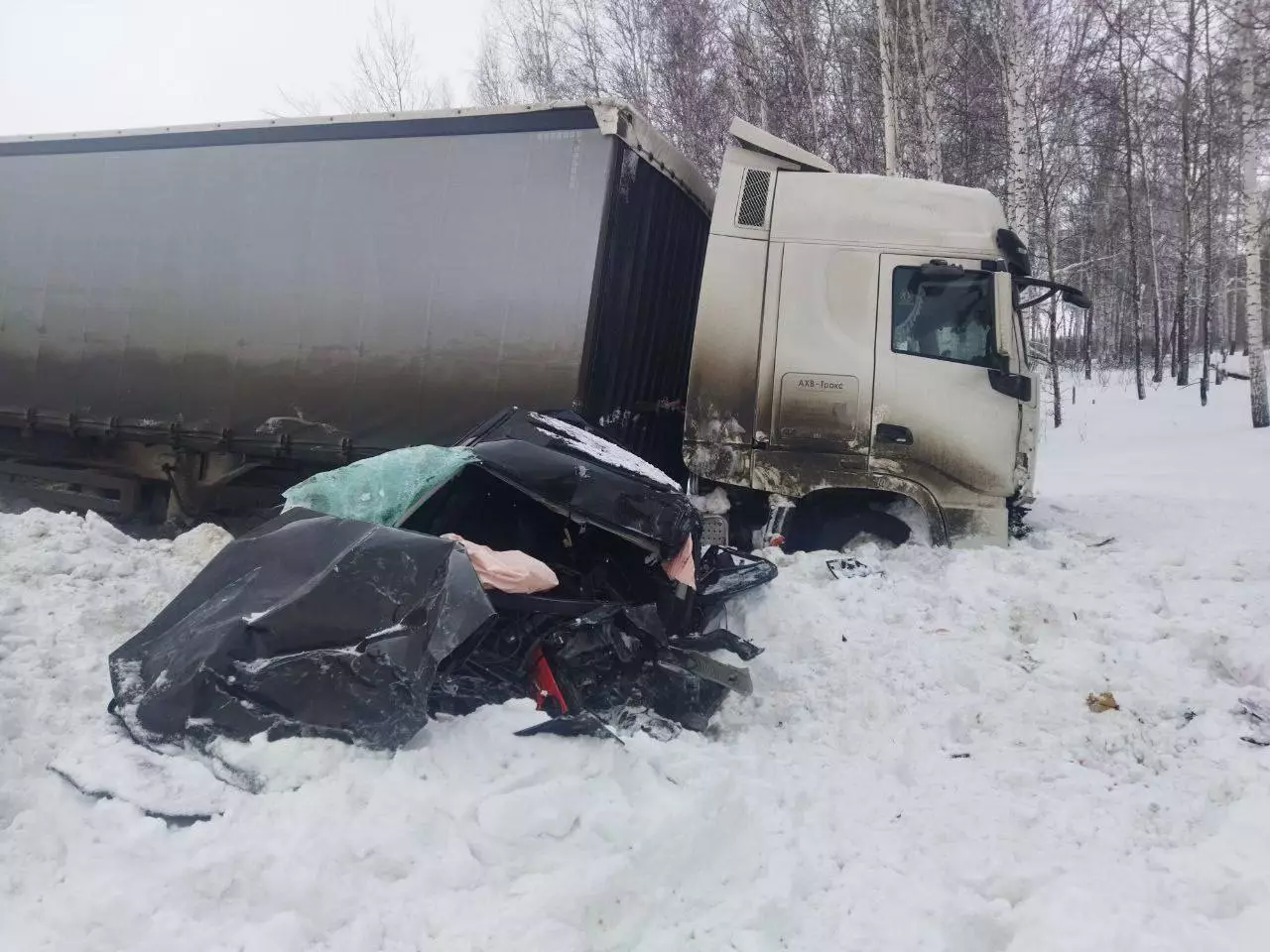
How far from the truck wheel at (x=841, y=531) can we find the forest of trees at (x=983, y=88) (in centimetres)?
803

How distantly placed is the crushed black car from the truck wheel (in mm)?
1158

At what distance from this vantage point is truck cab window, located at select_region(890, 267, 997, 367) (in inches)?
213

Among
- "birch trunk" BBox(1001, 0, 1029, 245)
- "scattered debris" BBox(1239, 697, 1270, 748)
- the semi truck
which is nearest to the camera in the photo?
"scattered debris" BBox(1239, 697, 1270, 748)

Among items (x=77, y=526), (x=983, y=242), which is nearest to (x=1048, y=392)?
(x=983, y=242)

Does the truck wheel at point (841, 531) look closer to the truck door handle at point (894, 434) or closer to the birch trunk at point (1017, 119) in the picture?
the truck door handle at point (894, 434)

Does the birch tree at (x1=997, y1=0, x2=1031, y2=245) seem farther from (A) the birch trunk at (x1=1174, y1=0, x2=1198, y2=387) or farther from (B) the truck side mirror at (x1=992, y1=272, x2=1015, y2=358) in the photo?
(A) the birch trunk at (x1=1174, y1=0, x2=1198, y2=387)

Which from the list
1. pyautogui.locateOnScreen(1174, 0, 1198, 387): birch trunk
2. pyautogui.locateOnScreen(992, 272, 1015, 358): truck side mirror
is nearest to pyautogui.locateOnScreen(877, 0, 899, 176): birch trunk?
pyautogui.locateOnScreen(992, 272, 1015, 358): truck side mirror

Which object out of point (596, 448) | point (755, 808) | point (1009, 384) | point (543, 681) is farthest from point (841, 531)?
point (755, 808)

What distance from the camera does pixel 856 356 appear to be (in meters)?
5.48

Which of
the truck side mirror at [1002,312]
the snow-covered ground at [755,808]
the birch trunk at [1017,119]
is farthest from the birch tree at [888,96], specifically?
the snow-covered ground at [755,808]

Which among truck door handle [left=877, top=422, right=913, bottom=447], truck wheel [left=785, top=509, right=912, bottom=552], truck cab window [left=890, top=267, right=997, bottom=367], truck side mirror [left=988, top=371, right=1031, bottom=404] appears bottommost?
truck wheel [left=785, top=509, right=912, bottom=552]

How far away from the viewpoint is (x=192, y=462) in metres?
6.93

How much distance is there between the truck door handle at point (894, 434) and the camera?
213 inches

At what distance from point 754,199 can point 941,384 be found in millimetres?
1798
